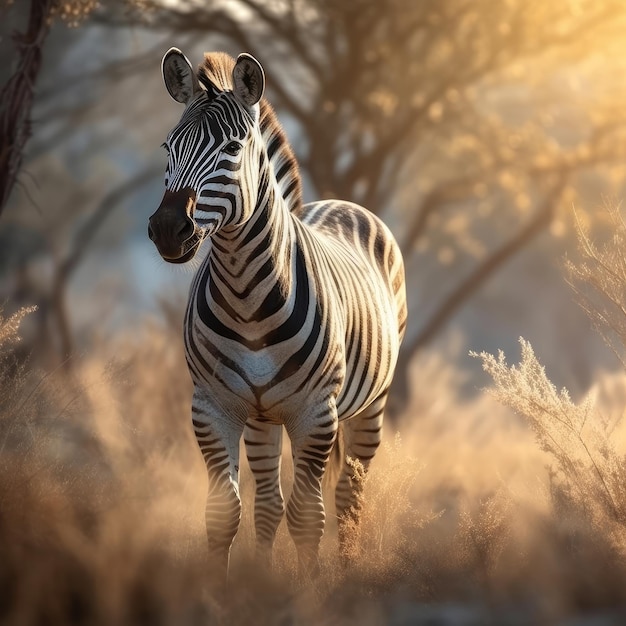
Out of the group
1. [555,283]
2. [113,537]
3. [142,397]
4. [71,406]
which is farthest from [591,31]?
[555,283]

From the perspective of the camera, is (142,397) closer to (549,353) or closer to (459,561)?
(459,561)

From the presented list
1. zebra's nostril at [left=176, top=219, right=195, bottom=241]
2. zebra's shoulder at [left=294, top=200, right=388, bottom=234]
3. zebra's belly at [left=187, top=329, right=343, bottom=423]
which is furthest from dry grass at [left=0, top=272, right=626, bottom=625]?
zebra's shoulder at [left=294, top=200, right=388, bottom=234]

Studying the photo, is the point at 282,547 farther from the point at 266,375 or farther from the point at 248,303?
the point at 248,303

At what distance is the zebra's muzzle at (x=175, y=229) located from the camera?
407cm

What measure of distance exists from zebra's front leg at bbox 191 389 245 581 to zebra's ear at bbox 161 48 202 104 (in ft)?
4.56

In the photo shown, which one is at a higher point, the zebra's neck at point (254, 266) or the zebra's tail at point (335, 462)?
the zebra's neck at point (254, 266)

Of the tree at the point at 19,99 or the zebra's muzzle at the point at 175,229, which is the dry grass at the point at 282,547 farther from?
the tree at the point at 19,99

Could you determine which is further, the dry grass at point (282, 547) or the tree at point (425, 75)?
the tree at point (425, 75)

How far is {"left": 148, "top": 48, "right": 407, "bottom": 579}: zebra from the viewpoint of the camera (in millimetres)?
4391

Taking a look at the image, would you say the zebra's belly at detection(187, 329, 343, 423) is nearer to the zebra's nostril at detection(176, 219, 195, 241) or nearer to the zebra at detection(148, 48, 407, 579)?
the zebra at detection(148, 48, 407, 579)

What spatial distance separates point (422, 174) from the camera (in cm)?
1945

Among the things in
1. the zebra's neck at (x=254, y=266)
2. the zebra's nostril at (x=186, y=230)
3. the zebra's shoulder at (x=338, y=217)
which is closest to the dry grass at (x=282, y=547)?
the zebra's neck at (x=254, y=266)

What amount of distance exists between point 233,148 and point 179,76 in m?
0.54

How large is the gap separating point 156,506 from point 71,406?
792mm
